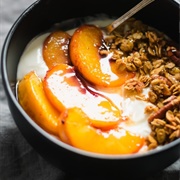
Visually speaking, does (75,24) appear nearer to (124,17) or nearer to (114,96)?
(124,17)

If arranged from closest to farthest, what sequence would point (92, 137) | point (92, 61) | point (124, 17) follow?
point (92, 137)
point (92, 61)
point (124, 17)

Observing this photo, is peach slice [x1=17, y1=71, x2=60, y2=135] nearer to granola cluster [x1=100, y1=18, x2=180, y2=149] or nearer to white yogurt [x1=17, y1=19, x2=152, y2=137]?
white yogurt [x1=17, y1=19, x2=152, y2=137]

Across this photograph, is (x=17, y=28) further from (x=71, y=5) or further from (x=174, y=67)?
(x=174, y=67)

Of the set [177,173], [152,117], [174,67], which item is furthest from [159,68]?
[177,173]

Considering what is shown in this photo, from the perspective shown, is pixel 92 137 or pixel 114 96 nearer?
pixel 92 137

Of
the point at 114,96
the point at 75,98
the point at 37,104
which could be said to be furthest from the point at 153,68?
the point at 37,104

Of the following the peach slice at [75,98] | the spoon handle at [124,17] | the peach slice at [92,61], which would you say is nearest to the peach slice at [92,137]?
the peach slice at [75,98]
